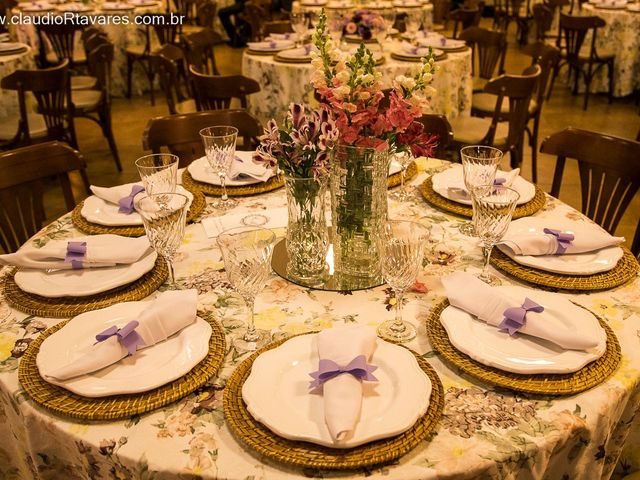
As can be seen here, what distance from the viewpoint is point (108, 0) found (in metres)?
7.05

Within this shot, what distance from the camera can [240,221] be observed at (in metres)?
1.75

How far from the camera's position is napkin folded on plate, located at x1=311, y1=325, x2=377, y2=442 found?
0.93 meters

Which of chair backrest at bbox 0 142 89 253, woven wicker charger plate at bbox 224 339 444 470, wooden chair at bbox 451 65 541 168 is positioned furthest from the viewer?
wooden chair at bbox 451 65 541 168

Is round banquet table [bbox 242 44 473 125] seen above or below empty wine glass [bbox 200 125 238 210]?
below

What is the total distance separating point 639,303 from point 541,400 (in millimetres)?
441

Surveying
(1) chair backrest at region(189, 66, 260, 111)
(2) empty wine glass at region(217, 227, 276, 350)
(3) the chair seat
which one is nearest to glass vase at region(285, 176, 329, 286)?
(2) empty wine glass at region(217, 227, 276, 350)

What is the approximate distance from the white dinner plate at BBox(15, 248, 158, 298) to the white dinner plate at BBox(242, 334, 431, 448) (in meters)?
0.46

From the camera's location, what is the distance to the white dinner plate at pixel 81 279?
1357 mm

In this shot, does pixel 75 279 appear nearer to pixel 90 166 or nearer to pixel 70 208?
pixel 70 208

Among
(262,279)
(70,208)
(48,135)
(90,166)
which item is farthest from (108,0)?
(262,279)

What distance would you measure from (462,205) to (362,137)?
548 millimetres

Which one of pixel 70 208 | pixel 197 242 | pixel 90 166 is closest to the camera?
pixel 197 242

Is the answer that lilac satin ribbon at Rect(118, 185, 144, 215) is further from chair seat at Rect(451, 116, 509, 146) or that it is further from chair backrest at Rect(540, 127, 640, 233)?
chair seat at Rect(451, 116, 509, 146)

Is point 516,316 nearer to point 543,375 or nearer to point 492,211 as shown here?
point 543,375
